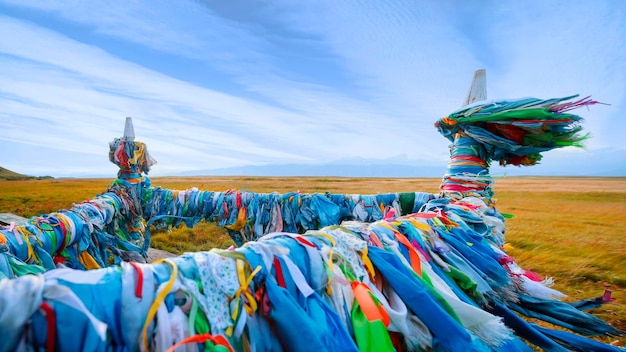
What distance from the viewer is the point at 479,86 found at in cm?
210

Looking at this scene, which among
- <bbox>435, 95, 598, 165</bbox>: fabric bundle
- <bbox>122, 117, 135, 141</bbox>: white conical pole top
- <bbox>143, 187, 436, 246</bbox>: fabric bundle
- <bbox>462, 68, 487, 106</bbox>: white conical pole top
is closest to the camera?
<bbox>435, 95, 598, 165</bbox>: fabric bundle

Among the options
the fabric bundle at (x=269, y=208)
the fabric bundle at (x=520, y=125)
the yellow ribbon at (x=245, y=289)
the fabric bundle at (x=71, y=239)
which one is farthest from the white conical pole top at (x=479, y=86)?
the fabric bundle at (x=71, y=239)

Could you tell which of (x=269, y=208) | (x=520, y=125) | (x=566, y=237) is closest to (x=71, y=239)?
(x=269, y=208)

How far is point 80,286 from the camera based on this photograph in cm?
58

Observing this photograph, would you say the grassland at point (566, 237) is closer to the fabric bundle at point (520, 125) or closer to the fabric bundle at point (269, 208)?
the fabric bundle at point (269, 208)

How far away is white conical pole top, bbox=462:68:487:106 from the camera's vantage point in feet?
6.89

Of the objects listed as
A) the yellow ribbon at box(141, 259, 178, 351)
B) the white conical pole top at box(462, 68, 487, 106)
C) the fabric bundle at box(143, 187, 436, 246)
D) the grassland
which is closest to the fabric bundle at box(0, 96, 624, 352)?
the yellow ribbon at box(141, 259, 178, 351)

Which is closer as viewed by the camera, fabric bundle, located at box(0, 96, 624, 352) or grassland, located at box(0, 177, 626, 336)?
fabric bundle, located at box(0, 96, 624, 352)

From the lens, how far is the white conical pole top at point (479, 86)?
2.10 m

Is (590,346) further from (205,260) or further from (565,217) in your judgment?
(565,217)

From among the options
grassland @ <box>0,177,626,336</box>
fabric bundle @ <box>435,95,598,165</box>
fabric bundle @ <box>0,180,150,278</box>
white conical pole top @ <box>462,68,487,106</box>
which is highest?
white conical pole top @ <box>462,68,487,106</box>

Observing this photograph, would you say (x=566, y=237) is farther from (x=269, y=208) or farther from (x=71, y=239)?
(x=71, y=239)

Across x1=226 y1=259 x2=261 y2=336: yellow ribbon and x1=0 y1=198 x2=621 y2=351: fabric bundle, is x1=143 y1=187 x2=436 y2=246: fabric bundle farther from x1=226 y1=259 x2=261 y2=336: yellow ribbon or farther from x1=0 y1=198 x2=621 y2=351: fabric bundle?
x1=226 y1=259 x2=261 y2=336: yellow ribbon

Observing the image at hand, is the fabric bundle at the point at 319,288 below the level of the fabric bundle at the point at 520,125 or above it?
below
